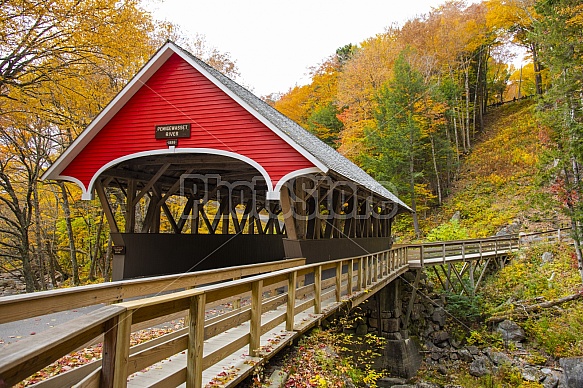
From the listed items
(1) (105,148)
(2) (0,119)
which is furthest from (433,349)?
(2) (0,119)

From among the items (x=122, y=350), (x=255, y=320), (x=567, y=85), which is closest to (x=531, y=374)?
(x=567, y=85)

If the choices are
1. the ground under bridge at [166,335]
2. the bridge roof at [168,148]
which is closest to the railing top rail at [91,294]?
the ground under bridge at [166,335]

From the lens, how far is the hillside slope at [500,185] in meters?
20.9

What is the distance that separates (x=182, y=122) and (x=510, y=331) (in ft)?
41.0

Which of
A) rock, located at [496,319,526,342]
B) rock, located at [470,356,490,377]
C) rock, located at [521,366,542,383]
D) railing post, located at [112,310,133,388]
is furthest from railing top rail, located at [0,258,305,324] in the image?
rock, located at [496,319,526,342]

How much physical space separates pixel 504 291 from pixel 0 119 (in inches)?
735

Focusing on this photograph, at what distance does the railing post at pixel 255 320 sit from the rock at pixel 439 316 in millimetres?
13635

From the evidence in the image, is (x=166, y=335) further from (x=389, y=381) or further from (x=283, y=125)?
(x=389, y=381)

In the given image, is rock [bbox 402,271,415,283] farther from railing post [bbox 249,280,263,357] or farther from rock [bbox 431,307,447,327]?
railing post [bbox 249,280,263,357]

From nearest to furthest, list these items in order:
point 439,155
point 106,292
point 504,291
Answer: point 106,292 → point 504,291 → point 439,155

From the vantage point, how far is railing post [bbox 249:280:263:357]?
13.6 ft

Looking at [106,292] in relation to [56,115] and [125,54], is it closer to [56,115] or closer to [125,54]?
[125,54]

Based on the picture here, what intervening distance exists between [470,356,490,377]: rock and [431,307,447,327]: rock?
309 centimetres

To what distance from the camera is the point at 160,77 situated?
8719 mm
